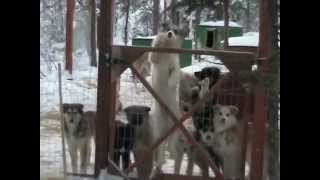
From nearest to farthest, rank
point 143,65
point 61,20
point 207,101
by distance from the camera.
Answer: point 61,20
point 207,101
point 143,65

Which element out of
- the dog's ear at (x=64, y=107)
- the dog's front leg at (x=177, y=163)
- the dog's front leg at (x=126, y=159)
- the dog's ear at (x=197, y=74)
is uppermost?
the dog's ear at (x=197, y=74)

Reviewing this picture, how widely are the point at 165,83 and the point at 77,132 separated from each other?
646mm

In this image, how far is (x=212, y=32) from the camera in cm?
268

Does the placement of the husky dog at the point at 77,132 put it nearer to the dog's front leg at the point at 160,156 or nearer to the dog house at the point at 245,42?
the dog's front leg at the point at 160,156

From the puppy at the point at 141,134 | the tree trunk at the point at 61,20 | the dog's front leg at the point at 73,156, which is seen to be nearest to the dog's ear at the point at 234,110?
the puppy at the point at 141,134

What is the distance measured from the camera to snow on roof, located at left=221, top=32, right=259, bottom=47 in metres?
2.65

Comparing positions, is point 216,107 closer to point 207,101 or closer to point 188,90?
point 207,101

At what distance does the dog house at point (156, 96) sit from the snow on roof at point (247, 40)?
5 cm

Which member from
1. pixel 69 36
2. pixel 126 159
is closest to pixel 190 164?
pixel 126 159

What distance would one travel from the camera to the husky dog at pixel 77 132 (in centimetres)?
275

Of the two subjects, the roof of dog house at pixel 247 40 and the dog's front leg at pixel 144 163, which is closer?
the roof of dog house at pixel 247 40

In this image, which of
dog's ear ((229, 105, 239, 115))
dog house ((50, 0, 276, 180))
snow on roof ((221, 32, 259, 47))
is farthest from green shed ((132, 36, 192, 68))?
dog's ear ((229, 105, 239, 115))

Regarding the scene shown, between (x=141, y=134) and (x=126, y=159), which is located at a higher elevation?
(x=141, y=134)
